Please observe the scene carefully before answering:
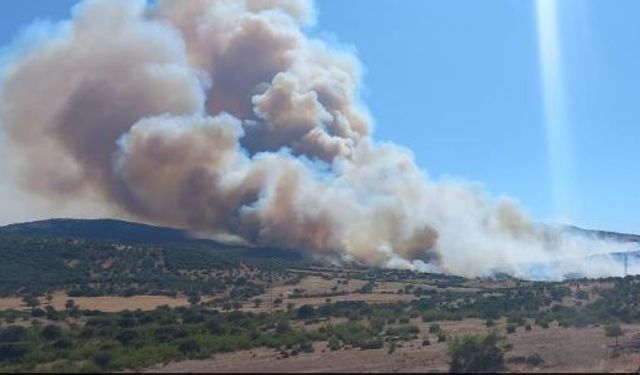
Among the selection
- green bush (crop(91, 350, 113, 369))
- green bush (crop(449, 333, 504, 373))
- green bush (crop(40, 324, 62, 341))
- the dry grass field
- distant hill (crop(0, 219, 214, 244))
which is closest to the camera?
green bush (crop(449, 333, 504, 373))

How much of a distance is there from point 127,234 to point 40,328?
262 feet

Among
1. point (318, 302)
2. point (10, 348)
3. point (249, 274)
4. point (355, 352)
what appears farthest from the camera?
point (249, 274)

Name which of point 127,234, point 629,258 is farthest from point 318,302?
point 629,258

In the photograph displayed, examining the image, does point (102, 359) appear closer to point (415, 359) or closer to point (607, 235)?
point (415, 359)

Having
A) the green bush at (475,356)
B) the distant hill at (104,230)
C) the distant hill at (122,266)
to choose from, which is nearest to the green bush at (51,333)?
the green bush at (475,356)

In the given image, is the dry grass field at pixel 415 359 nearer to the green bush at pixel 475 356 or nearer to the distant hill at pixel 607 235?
the green bush at pixel 475 356

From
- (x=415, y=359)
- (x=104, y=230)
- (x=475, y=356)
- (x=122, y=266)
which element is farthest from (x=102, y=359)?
(x=104, y=230)

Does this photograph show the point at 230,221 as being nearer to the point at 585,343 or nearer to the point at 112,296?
the point at 112,296

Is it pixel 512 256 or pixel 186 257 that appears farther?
pixel 512 256

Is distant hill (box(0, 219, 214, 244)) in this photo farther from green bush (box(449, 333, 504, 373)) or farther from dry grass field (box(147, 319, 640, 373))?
green bush (box(449, 333, 504, 373))

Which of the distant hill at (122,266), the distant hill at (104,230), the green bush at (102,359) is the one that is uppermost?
the distant hill at (104,230)

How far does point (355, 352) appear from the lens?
114 ft

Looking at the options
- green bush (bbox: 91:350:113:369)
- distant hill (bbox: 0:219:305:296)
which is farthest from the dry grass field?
distant hill (bbox: 0:219:305:296)

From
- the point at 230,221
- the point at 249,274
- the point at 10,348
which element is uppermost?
the point at 230,221
